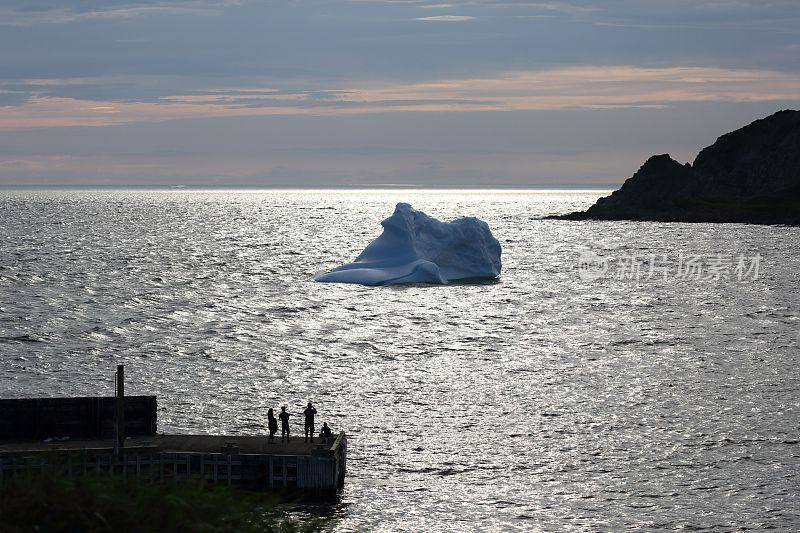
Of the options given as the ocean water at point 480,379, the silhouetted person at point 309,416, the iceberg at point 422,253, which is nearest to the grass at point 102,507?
the ocean water at point 480,379

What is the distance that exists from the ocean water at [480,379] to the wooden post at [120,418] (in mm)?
7711

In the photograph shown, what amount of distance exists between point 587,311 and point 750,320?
644 inches

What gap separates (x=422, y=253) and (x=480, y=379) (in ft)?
173

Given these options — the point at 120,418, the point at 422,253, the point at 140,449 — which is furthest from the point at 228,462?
the point at 422,253

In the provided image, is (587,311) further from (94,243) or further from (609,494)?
(94,243)

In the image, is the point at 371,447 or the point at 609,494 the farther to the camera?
the point at 371,447

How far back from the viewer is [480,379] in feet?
200

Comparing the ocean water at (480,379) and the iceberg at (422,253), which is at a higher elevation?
the iceberg at (422,253)

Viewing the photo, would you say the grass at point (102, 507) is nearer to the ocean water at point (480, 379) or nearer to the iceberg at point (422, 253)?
the ocean water at point (480, 379)

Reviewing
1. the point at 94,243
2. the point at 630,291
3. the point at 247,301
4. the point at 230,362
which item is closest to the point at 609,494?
the point at 230,362

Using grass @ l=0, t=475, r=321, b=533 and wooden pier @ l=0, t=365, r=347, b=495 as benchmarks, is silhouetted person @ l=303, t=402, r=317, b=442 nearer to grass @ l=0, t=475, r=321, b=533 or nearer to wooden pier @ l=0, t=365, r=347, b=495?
wooden pier @ l=0, t=365, r=347, b=495

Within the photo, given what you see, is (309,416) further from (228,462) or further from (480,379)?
(480,379)

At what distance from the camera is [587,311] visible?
9938cm

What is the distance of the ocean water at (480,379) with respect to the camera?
37656 mm
